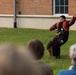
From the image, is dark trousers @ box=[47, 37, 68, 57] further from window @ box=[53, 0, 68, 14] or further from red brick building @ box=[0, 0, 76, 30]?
window @ box=[53, 0, 68, 14]

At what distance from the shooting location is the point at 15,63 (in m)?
1.93

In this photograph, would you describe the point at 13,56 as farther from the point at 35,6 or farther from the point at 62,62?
the point at 35,6

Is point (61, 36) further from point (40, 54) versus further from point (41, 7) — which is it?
point (41, 7)

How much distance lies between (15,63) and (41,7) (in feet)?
87.4

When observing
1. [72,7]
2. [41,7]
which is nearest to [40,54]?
[72,7]

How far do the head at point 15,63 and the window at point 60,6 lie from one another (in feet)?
85.7

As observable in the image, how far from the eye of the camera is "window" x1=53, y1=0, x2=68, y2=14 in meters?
28.1

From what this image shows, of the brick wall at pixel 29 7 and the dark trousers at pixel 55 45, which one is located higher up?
the brick wall at pixel 29 7

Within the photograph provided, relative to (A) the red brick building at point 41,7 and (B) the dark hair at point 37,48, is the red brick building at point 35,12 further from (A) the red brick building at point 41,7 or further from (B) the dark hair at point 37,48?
(B) the dark hair at point 37,48

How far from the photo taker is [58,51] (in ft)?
49.9

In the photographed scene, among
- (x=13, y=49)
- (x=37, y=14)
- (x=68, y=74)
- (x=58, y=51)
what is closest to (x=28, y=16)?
(x=37, y=14)

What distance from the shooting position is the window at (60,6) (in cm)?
A: 2807

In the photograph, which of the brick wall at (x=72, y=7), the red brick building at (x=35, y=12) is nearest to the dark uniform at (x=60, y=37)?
the red brick building at (x=35, y=12)

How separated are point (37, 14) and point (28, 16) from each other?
68 centimetres
